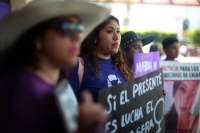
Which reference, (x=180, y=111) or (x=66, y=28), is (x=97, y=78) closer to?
(x=66, y=28)

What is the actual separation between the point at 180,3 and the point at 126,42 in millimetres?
22716

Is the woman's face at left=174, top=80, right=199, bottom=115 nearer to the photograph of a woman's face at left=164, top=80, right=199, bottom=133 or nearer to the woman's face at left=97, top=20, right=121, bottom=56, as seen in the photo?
the photograph of a woman's face at left=164, top=80, right=199, bottom=133

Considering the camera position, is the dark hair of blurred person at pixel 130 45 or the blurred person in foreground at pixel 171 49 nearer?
the dark hair of blurred person at pixel 130 45

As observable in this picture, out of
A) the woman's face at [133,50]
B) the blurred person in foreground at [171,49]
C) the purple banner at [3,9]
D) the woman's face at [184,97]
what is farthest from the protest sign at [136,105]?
the blurred person in foreground at [171,49]

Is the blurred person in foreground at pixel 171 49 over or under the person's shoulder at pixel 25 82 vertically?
under

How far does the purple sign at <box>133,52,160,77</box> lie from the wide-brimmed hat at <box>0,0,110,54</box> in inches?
58.4

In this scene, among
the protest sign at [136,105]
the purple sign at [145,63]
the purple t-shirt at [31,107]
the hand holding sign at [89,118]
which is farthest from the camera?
the purple sign at [145,63]

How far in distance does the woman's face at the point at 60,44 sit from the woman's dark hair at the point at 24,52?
0.13 ft

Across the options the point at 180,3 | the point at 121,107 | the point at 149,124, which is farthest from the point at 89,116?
the point at 180,3

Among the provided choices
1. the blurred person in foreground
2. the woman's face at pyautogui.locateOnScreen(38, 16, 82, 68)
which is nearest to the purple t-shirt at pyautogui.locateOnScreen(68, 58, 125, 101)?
the woman's face at pyautogui.locateOnScreen(38, 16, 82, 68)

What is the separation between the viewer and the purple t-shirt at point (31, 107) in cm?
134

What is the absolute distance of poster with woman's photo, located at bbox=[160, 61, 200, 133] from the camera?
370 cm

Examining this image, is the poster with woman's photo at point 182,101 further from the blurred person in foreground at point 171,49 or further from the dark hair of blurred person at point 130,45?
the blurred person in foreground at point 171,49

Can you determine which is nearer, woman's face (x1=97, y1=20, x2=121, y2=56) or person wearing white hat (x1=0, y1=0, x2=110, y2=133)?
person wearing white hat (x1=0, y1=0, x2=110, y2=133)
